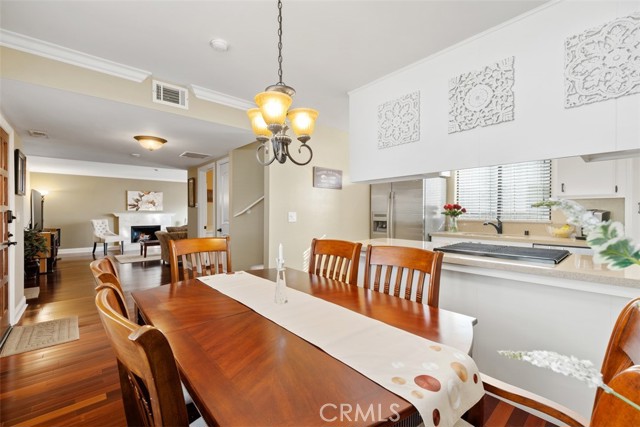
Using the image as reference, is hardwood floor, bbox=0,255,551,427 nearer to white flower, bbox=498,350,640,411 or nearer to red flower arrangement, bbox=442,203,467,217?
white flower, bbox=498,350,640,411

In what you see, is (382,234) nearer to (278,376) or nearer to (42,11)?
(278,376)

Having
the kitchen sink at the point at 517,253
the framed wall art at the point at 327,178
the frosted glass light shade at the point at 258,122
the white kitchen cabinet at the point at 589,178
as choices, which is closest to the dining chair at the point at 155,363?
the frosted glass light shade at the point at 258,122

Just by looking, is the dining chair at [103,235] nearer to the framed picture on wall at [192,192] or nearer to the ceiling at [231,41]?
the framed picture on wall at [192,192]

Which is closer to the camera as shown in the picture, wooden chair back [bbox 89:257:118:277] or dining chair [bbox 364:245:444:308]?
wooden chair back [bbox 89:257:118:277]

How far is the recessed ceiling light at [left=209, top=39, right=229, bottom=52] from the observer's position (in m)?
1.98

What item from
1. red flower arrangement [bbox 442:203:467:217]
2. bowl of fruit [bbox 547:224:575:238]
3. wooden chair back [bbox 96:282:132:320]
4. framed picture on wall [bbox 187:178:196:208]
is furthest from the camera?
framed picture on wall [bbox 187:178:196:208]

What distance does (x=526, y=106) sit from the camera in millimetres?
1837

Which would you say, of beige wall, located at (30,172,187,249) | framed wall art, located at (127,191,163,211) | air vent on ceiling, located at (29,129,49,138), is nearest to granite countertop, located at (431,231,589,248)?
air vent on ceiling, located at (29,129,49,138)

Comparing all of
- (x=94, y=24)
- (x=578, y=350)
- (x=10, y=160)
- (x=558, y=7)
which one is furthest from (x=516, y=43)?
(x=10, y=160)

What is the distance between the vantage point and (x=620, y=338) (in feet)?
2.21

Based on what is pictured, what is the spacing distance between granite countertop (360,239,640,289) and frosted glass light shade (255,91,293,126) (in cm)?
131

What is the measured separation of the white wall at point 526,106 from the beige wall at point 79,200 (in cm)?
952

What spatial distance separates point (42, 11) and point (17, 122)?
1.93 m

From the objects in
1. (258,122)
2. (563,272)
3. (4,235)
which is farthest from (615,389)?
(4,235)
